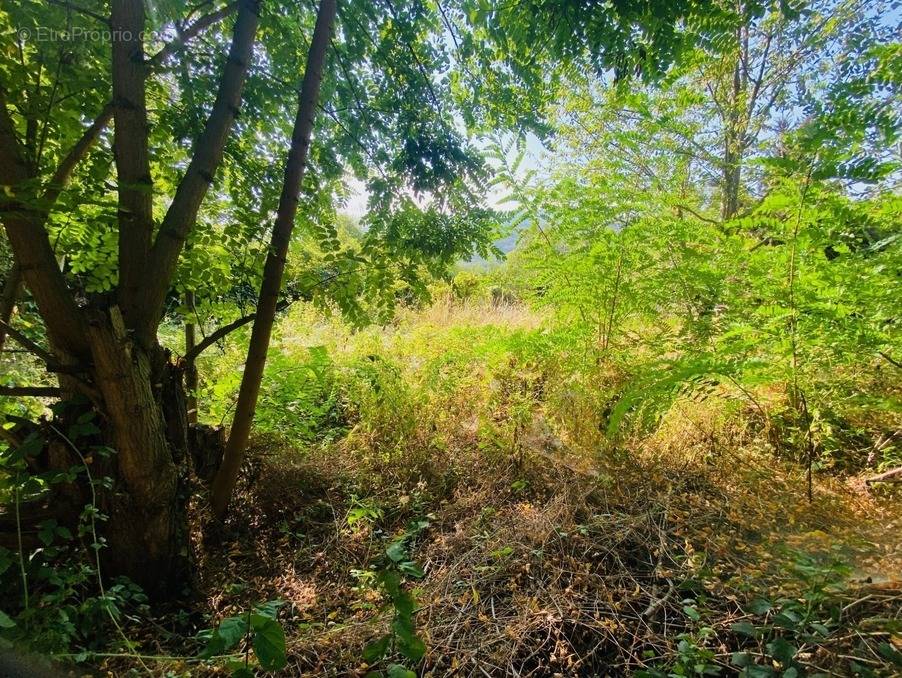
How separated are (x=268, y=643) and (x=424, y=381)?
227cm

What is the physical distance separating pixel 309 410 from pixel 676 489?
90.0 inches

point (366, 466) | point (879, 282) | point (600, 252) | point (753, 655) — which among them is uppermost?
point (600, 252)

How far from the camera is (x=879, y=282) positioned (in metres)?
1.83

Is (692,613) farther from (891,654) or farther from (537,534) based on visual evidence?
(537,534)

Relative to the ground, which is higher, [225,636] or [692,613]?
[225,636]

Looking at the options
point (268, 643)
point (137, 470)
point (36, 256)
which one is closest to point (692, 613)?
point (268, 643)

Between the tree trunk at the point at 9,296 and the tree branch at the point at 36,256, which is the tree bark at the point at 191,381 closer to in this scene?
the tree trunk at the point at 9,296

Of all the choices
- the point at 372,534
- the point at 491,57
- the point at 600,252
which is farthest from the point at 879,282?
the point at 372,534

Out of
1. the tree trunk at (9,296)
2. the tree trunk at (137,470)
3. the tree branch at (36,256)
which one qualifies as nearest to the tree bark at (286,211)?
the tree trunk at (137,470)

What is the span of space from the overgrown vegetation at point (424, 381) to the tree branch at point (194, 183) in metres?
0.01

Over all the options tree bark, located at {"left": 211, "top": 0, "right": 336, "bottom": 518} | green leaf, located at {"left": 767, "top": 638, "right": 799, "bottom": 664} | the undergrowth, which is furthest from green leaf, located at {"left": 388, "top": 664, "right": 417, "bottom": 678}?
tree bark, located at {"left": 211, "top": 0, "right": 336, "bottom": 518}

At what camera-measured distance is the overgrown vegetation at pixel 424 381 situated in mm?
1376

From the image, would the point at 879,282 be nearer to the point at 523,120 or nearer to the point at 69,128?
the point at 523,120

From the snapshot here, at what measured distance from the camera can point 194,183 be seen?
165 cm
